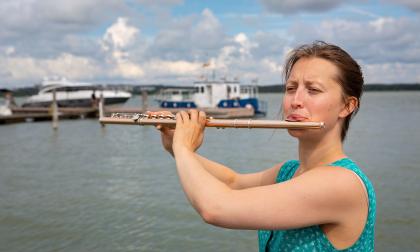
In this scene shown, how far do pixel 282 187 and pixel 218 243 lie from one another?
7.17 meters

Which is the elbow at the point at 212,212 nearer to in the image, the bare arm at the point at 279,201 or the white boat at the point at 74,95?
the bare arm at the point at 279,201

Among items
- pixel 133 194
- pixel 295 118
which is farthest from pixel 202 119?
pixel 133 194

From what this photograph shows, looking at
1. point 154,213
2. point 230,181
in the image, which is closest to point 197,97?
point 154,213

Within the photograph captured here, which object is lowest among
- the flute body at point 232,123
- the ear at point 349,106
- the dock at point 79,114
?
the dock at point 79,114

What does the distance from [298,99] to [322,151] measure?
243 millimetres

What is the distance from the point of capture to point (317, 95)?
1900mm

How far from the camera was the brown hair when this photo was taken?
1.92 metres

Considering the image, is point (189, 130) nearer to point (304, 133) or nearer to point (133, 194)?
point (304, 133)

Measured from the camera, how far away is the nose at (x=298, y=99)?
6.27ft

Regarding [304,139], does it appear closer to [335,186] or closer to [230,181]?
[335,186]

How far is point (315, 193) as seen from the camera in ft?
5.69

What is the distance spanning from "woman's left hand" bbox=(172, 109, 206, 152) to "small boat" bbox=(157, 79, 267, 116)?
42.3 meters

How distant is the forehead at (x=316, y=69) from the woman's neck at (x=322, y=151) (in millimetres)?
244

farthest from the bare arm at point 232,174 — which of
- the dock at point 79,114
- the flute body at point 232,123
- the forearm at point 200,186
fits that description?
the dock at point 79,114
